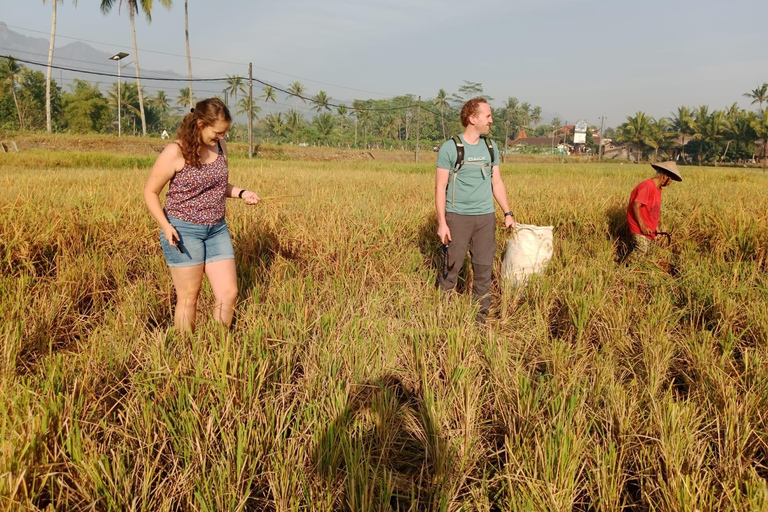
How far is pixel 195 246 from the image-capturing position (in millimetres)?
2494

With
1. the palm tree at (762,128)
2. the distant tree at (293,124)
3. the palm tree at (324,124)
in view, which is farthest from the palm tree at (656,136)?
the distant tree at (293,124)

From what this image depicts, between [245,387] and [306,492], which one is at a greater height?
[245,387]

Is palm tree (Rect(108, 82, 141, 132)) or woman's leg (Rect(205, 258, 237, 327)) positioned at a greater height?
palm tree (Rect(108, 82, 141, 132))

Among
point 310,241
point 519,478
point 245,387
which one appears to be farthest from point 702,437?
point 310,241

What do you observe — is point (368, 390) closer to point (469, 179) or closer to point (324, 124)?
point (469, 179)

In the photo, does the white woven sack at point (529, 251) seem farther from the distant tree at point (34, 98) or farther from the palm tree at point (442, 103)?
the palm tree at point (442, 103)

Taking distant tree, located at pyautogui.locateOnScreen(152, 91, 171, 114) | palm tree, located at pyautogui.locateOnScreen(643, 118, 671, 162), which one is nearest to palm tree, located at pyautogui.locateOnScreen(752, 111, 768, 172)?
palm tree, located at pyautogui.locateOnScreen(643, 118, 671, 162)

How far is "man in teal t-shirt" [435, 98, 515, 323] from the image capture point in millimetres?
3232

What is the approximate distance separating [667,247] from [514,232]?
1876 mm

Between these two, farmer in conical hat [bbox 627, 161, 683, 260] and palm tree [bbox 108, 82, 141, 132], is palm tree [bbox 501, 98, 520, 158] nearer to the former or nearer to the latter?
palm tree [bbox 108, 82, 141, 132]

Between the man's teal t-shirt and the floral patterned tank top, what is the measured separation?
151cm

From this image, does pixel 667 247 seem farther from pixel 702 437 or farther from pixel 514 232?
pixel 702 437

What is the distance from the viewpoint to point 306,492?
1464mm

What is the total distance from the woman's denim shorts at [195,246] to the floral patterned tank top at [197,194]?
4 cm
